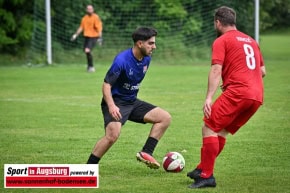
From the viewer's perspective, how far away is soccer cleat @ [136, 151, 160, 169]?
8.45 metres

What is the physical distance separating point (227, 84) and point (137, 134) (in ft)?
13.8

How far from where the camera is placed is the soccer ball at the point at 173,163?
335 inches

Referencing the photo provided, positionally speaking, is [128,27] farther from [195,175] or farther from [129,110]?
[195,175]

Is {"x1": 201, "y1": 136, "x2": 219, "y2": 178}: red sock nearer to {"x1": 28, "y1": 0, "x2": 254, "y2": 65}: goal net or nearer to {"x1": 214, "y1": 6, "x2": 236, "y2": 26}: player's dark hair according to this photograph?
{"x1": 214, "y1": 6, "x2": 236, "y2": 26}: player's dark hair

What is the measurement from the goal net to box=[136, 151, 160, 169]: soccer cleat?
681 inches

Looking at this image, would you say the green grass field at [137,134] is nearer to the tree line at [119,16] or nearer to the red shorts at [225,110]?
the red shorts at [225,110]

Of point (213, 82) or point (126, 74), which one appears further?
point (126, 74)

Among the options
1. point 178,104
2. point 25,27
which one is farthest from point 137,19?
point 178,104

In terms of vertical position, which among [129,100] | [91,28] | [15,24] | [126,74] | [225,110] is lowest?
[15,24]

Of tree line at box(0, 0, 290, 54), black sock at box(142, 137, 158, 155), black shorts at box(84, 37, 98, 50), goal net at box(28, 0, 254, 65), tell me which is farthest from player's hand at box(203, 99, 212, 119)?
tree line at box(0, 0, 290, 54)

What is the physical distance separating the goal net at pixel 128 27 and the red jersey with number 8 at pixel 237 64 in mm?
18266

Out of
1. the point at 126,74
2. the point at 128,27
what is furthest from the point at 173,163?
Result: the point at 128,27

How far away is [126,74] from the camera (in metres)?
8.34

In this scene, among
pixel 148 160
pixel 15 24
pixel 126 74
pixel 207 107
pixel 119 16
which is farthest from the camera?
pixel 119 16
